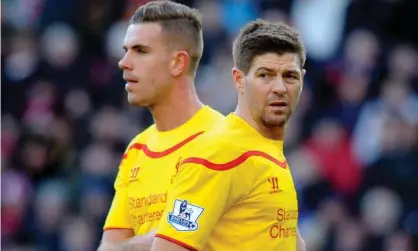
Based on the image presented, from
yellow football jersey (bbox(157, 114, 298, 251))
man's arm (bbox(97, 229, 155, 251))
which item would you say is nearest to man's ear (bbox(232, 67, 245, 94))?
yellow football jersey (bbox(157, 114, 298, 251))

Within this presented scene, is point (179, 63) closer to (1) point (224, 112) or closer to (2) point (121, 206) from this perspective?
(2) point (121, 206)

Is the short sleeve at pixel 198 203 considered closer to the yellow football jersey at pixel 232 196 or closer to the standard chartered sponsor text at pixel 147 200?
the yellow football jersey at pixel 232 196

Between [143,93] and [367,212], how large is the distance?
6254 mm

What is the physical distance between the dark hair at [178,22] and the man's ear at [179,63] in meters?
0.04

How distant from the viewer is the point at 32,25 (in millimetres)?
16516

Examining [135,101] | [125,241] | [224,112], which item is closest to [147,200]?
[125,241]

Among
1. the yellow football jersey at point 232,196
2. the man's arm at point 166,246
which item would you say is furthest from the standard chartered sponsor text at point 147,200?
the man's arm at point 166,246

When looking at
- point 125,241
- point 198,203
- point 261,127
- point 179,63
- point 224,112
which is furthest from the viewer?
point 224,112

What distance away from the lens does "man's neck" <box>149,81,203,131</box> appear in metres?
7.50

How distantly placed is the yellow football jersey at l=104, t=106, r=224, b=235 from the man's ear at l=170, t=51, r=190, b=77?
27cm

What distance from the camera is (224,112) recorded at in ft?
45.5

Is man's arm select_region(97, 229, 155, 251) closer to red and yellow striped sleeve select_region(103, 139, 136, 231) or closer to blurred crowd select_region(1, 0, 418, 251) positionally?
red and yellow striped sleeve select_region(103, 139, 136, 231)

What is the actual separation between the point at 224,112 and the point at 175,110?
6366mm

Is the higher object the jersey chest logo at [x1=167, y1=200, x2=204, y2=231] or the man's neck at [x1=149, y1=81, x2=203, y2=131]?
the man's neck at [x1=149, y1=81, x2=203, y2=131]
